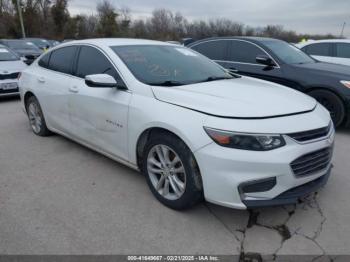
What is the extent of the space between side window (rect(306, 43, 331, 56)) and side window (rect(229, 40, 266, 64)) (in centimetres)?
318

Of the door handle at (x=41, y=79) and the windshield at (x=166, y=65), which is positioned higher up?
the windshield at (x=166, y=65)

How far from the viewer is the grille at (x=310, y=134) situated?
2693 mm

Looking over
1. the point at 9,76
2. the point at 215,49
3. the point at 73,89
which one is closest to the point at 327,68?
the point at 215,49

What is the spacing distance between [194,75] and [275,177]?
5.37ft

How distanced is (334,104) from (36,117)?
4.91 meters

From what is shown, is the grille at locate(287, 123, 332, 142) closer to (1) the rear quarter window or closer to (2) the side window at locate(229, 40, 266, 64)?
(2) the side window at locate(229, 40, 266, 64)

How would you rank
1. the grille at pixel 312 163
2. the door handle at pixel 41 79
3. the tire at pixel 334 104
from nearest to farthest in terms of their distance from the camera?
the grille at pixel 312 163 → the door handle at pixel 41 79 → the tire at pixel 334 104

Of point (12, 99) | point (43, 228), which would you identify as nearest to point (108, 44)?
point (43, 228)

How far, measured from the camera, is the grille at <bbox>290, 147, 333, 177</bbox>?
8.77 feet

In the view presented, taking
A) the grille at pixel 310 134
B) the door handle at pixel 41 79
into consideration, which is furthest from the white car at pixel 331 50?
the door handle at pixel 41 79

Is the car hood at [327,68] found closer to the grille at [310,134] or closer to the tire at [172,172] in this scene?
the grille at [310,134]

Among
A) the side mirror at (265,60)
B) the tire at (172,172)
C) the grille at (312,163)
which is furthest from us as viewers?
the side mirror at (265,60)

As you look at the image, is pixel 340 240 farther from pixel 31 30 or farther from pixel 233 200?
pixel 31 30

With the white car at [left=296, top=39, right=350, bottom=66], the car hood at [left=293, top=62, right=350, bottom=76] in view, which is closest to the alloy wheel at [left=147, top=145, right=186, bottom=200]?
the car hood at [left=293, top=62, right=350, bottom=76]
